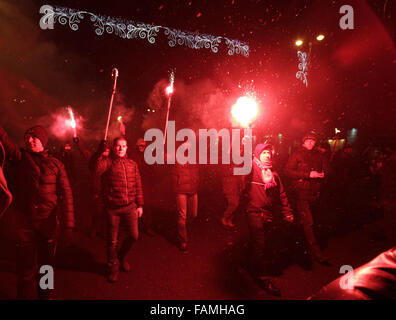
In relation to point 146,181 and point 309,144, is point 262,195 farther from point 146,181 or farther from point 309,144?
point 146,181

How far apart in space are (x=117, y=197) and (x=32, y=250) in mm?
1226

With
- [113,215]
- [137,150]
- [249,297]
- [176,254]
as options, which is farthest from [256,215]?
[137,150]

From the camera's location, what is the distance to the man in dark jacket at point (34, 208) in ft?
9.37

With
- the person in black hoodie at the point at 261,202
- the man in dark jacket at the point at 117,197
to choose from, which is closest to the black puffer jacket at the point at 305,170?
the person in black hoodie at the point at 261,202

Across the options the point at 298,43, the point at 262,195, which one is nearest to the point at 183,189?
the point at 262,195

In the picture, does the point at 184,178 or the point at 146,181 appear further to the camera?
the point at 146,181

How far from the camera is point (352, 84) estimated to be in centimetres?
1488

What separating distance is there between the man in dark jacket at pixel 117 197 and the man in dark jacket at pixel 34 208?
0.77 metres

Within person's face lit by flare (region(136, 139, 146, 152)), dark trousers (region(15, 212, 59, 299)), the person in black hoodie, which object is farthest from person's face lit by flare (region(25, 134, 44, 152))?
the person in black hoodie

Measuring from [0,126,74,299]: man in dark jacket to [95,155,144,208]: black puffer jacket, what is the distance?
2.45ft

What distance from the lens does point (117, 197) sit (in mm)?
3744
